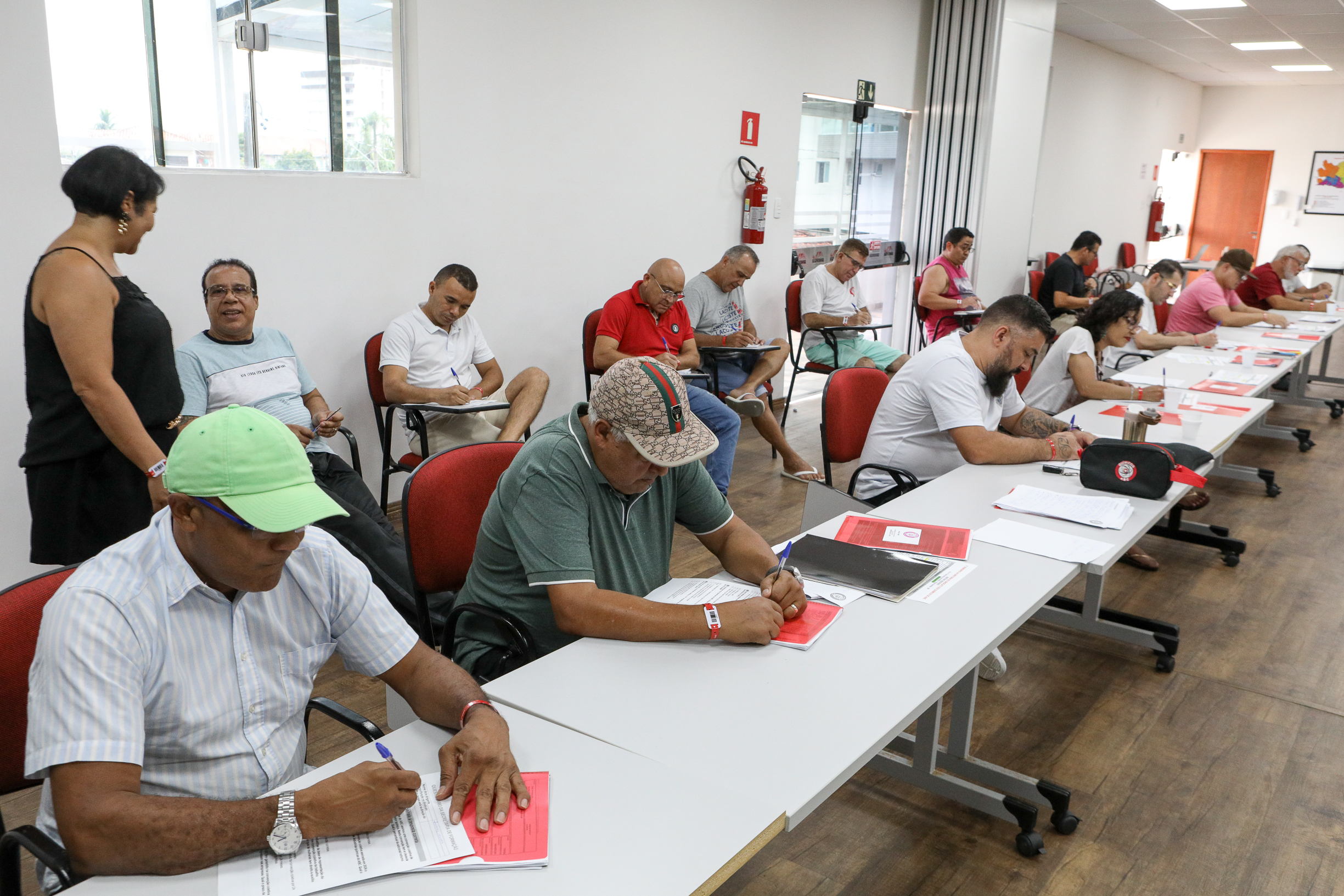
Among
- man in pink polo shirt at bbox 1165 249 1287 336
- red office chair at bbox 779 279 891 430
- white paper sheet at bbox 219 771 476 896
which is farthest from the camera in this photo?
man in pink polo shirt at bbox 1165 249 1287 336

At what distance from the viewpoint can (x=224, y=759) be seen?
1.40m

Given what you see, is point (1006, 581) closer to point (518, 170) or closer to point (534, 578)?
point (534, 578)

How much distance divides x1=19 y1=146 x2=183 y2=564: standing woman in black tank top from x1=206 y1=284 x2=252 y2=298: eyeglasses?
2.94 ft

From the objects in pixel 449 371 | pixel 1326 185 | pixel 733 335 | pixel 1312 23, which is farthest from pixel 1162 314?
pixel 1326 185

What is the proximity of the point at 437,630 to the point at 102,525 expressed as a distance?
3.05 ft

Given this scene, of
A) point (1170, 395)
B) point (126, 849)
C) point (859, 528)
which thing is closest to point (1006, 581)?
point (859, 528)

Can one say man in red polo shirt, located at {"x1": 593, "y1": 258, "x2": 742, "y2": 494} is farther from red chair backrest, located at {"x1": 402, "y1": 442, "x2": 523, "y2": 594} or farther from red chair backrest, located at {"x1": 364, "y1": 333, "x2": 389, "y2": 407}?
red chair backrest, located at {"x1": 402, "y1": 442, "x2": 523, "y2": 594}

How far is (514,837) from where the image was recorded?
125cm

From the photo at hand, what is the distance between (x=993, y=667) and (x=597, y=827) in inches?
86.0

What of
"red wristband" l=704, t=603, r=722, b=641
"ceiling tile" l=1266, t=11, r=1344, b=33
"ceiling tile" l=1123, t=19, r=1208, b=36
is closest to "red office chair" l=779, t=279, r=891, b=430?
"red wristband" l=704, t=603, r=722, b=641

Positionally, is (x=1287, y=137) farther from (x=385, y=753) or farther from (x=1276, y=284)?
(x=385, y=753)

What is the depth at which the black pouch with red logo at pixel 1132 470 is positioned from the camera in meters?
2.79

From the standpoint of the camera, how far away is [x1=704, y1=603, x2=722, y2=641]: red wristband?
5.90 feet

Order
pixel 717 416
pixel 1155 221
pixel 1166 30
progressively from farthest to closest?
pixel 1155 221
pixel 1166 30
pixel 717 416
